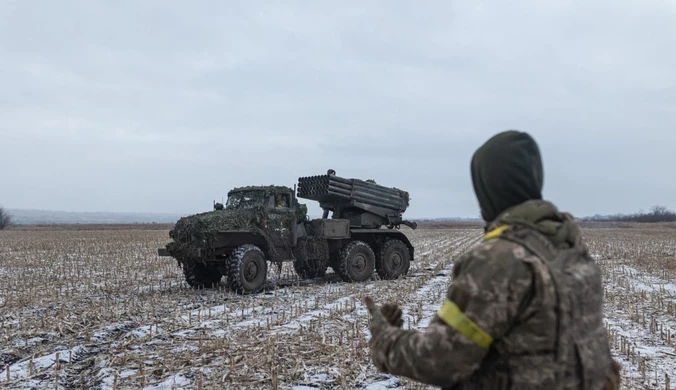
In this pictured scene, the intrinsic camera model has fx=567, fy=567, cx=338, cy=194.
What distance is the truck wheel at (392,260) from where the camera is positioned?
13977 mm

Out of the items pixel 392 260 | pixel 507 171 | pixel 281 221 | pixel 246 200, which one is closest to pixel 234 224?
pixel 246 200

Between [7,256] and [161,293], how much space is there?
1124cm

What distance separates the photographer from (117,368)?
585 cm

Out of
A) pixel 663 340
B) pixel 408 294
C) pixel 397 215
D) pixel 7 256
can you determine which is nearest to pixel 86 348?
pixel 408 294

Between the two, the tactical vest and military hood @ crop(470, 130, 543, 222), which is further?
military hood @ crop(470, 130, 543, 222)

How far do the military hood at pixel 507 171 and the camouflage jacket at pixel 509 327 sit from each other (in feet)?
0.59

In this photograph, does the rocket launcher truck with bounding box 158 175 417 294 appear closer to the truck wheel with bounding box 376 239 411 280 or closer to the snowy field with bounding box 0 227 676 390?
the truck wheel with bounding box 376 239 411 280

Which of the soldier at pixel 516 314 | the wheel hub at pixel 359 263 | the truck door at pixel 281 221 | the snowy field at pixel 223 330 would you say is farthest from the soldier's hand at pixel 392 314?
the wheel hub at pixel 359 263

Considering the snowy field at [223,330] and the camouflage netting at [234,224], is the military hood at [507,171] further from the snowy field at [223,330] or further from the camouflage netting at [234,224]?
the camouflage netting at [234,224]

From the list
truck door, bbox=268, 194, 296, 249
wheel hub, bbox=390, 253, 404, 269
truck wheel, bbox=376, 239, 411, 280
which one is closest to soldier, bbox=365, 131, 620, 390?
truck door, bbox=268, 194, 296, 249

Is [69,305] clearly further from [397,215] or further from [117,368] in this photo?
[397,215]

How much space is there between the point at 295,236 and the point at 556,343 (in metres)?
10.9

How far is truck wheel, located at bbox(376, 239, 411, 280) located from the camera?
13977 millimetres

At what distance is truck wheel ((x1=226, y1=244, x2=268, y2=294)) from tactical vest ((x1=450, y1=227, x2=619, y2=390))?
30.2 feet
